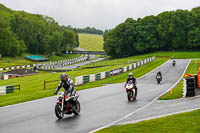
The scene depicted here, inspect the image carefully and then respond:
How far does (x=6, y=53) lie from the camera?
103 metres

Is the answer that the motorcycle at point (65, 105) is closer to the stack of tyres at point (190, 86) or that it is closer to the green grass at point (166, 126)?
the green grass at point (166, 126)

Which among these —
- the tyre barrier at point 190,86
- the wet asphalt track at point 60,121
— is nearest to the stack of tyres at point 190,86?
the tyre barrier at point 190,86

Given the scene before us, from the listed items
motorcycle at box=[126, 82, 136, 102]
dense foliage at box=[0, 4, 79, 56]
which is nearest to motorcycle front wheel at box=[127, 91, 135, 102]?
motorcycle at box=[126, 82, 136, 102]

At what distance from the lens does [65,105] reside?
13.0 metres

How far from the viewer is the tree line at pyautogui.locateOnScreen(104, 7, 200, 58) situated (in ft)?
319

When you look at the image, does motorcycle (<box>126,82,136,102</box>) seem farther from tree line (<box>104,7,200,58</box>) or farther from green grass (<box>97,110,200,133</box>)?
tree line (<box>104,7,200,58</box>)

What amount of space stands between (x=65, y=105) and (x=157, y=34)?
9407 cm

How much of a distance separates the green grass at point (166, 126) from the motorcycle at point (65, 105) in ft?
9.30

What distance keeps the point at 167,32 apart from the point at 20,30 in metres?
59.1

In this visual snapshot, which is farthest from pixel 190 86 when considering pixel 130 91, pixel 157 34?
pixel 157 34

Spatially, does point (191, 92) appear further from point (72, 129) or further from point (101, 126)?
point (72, 129)

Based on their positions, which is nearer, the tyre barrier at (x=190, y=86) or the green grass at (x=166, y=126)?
the green grass at (x=166, y=126)

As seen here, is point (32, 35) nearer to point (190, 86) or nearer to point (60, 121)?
point (190, 86)

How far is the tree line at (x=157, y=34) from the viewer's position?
9738 centimetres
